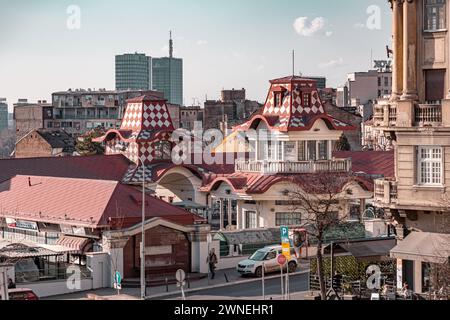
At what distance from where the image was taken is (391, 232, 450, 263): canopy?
3391cm

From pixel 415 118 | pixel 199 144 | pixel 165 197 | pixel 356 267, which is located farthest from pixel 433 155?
pixel 199 144

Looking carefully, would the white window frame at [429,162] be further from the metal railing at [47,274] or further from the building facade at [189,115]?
the building facade at [189,115]

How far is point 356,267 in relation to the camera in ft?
134

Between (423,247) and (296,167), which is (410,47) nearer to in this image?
(423,247)

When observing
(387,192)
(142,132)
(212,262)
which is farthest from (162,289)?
(142,132)

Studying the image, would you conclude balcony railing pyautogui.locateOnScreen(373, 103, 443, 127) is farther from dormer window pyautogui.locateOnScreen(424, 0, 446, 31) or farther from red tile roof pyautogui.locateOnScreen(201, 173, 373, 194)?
red tile roof pyautogui.locateOnScreen(201, 173, 373, 194)

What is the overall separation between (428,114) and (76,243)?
16199 mm

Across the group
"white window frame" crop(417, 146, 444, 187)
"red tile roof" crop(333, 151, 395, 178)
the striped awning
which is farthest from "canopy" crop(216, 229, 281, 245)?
"white window frame" crop(417, 146, 444, 187)

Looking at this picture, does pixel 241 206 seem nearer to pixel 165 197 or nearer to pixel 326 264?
pixel 165 197

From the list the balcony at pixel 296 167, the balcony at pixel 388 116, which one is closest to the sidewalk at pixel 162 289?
the balcony at pixel 296 167

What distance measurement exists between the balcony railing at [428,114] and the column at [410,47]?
1.97 feet

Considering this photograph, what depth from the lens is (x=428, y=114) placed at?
36000 millimetres

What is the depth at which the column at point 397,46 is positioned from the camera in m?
37.0
